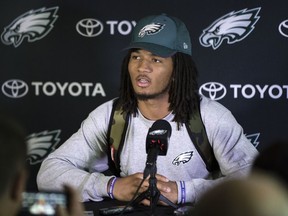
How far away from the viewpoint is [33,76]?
2990mm

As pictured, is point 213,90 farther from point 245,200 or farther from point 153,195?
point 245,200

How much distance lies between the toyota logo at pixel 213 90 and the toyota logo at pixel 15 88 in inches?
32.7

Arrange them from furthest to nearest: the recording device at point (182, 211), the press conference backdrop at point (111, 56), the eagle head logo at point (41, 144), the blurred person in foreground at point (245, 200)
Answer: the eagle head logo at point (41, 144), the press conference backdrop at point (111, 56), the recording device at point (182, 211), the blurred person in foreground at point (245, 200)

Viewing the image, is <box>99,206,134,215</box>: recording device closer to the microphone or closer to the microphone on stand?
the microphone on stand

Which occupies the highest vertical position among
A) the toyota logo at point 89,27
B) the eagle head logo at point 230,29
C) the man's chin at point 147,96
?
the toyota logo at point 89,27

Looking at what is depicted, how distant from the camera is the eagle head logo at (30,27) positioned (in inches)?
117

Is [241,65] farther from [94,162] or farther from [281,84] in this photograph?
[94,162]

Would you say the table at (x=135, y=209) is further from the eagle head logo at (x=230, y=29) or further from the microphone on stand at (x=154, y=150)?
the eagle head logo at (x=230, y=29)

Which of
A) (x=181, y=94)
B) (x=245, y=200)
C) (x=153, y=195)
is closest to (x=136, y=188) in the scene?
(x=153, y=195)

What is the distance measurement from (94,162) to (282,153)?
1290 millimetres

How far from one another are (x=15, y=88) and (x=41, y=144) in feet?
0.96

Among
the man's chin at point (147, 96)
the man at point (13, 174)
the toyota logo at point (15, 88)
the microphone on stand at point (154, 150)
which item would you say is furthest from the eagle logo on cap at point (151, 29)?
the man at point (13, 174)

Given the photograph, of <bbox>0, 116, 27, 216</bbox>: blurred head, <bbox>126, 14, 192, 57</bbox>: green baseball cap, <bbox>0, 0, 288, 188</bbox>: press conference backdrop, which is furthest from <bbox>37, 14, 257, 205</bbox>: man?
<bbox>0, 116, 27, 216</bbox>: blurred head

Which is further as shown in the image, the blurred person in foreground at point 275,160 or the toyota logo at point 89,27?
the toyota logo at point 89,27
